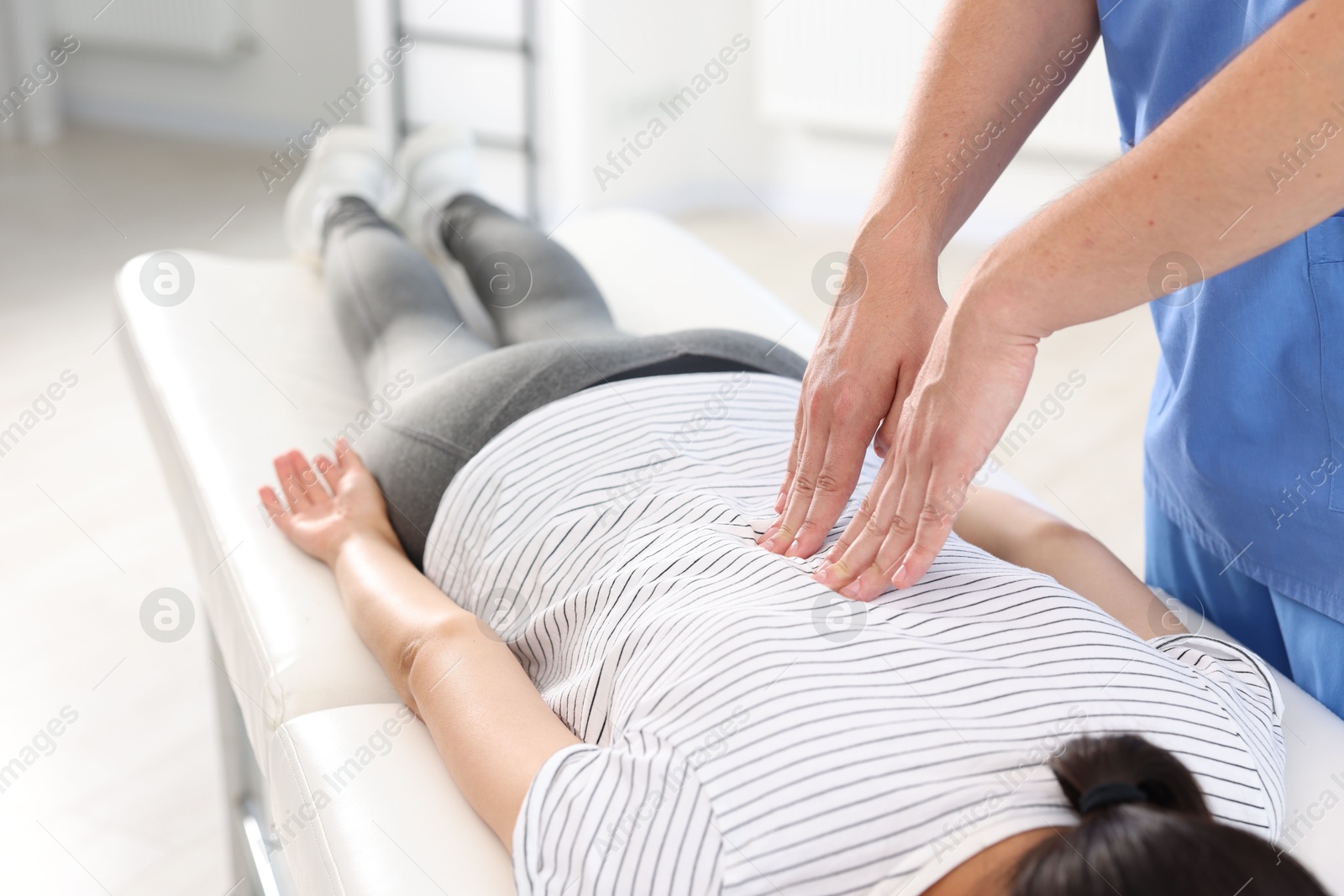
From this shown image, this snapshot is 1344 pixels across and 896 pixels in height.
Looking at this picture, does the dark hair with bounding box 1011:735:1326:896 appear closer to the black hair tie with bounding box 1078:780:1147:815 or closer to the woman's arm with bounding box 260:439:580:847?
the black hair tie with bounding box 1078:780:1147:815

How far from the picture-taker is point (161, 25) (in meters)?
4.26

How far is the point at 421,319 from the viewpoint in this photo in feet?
4.97

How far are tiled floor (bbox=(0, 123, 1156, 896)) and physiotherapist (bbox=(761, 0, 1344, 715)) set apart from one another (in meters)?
1.10

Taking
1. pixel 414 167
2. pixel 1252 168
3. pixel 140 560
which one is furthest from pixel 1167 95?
pixel 140 560

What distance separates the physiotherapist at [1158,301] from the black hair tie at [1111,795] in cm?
24

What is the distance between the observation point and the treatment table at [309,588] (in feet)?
2.84

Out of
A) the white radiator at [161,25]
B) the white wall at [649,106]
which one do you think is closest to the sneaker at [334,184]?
the white wall at [649,106]

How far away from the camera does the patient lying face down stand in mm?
722

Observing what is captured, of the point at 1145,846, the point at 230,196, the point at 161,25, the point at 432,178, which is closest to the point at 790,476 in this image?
the point at 1145,846

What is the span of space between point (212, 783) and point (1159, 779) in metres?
1.38

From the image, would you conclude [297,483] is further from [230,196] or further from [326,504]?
[230,196]

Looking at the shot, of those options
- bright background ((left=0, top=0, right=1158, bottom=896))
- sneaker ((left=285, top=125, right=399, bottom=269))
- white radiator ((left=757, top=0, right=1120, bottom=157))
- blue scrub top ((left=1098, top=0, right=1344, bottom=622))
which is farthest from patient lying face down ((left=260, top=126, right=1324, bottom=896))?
white radiator ((left=757, top=0, right=1120, bottom=157))

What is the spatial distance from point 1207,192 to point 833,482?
0.40 meters

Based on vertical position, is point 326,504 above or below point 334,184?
below
